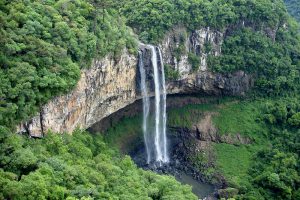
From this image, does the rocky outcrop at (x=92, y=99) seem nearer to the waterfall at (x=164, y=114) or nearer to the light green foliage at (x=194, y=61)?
the waterfall at (x=164, y=114)

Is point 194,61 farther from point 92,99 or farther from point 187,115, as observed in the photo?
point 92,99

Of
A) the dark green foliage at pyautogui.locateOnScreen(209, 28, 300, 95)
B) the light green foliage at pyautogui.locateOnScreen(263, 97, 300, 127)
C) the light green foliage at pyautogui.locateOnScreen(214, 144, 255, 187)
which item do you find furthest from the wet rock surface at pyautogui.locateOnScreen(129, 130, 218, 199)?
the dark green foliage at pyautogui.locateOnScreen(209, 28, 300, 95)

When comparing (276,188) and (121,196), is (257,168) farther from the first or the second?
(121,196)

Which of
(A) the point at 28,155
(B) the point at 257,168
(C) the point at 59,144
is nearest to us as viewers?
(A) the point at 28,155

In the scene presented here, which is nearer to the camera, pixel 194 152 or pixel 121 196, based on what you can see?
pixel 121 196

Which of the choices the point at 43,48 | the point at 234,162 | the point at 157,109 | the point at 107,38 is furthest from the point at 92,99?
the point at 234,162

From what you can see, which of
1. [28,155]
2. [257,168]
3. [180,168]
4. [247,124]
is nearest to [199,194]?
[180,168]
